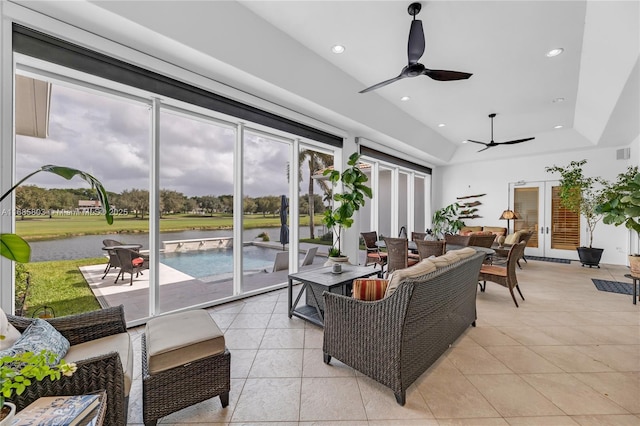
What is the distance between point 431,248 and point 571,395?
2.59 meters

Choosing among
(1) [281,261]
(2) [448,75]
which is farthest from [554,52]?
(1) [281,261]

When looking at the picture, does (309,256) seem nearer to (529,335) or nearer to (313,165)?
(313,165)

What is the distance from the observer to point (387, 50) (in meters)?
3.58

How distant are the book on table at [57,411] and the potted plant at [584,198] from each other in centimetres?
907

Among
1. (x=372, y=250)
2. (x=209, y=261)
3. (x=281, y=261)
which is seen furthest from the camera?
(x=372, y=250)

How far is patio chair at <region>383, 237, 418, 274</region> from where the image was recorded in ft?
15.7

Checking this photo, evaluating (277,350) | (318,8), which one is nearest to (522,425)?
(277,350)

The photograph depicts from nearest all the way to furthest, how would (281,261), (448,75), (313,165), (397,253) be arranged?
(448,75), (397,253), (281,261), (313,165)

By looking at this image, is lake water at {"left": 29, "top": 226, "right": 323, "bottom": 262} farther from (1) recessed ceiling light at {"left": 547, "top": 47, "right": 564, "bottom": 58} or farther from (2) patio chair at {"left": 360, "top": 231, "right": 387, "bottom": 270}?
(1) recessed ceiling light at {"left": 547, "top": 47, "right": 564, "bottom": 58}

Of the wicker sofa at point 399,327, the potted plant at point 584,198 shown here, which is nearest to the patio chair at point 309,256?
the wicker sofa at point 399,327

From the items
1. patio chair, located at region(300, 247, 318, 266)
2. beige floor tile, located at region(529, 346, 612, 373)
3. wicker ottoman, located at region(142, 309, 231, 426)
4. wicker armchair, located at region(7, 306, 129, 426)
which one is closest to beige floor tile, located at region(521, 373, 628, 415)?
beige floor tile, located at region(529, 346, 612, 373)

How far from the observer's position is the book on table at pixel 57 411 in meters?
1.09

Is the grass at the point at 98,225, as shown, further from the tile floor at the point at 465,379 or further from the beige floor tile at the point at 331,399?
the beige floor tile at the point at 331,399

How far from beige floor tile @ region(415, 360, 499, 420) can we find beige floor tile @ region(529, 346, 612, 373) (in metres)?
1.00
